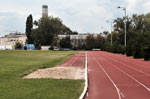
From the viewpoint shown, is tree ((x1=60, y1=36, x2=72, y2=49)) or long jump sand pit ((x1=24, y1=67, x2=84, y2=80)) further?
tree ((x1=60, y1=36, x2=72, y2=49))

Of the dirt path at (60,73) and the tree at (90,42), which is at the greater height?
the tree at (90,42)

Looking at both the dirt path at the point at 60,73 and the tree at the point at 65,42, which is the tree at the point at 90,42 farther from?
the dirt path at the point at 60,73

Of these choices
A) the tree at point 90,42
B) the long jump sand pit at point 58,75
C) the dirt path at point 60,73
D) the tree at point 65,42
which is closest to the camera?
the long jump sand pit at point 58,75

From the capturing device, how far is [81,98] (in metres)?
9.37

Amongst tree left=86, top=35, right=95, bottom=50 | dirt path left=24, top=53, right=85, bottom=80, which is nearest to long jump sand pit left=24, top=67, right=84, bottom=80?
dirt path left=24, top=53, right=85, bottom=80

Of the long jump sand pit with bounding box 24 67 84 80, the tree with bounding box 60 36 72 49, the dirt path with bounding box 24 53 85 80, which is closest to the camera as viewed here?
the long jump sand pit with bounding box 24 67 84 80

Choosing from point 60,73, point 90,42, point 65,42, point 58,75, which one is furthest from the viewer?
point 90,42

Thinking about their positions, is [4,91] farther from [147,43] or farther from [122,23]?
[122,23]

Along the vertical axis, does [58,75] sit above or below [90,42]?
below

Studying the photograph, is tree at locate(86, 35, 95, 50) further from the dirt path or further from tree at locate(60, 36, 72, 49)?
the dirt path

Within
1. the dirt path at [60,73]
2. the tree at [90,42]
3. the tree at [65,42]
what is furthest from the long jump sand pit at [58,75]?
the tree at [90,42]

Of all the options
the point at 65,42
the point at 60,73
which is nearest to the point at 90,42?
the point at 65,42

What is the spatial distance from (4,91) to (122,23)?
109 m

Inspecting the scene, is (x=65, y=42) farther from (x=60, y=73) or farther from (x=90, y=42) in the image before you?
(x=60, y=73)
